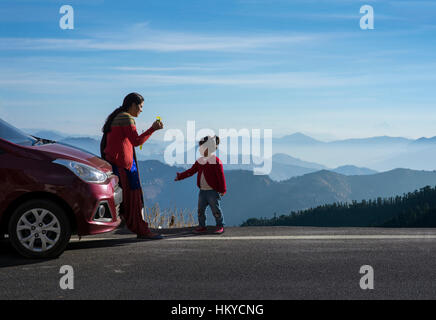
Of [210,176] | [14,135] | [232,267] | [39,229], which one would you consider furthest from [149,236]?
[14,135]

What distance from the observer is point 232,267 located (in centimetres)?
609

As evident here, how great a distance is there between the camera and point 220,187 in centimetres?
859

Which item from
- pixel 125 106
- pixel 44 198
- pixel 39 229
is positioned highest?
pixel 125 106

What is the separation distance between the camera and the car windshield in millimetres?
6516

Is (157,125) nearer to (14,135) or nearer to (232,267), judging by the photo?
(14,135)

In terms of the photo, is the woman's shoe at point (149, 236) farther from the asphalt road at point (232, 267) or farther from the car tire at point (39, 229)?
the car tire at point (39, 229)

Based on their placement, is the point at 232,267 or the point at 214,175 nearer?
the point at 232,267

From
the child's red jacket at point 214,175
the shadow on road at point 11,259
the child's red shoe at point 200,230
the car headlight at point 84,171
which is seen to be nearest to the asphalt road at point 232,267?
the shadow on road at point 11,259

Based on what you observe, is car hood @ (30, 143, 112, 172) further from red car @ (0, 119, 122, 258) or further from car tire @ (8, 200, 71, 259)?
car tire @ (8, 200, 71, 259)

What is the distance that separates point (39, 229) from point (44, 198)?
36cm

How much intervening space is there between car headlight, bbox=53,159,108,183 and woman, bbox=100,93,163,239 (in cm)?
108

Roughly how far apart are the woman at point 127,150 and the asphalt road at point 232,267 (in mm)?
472

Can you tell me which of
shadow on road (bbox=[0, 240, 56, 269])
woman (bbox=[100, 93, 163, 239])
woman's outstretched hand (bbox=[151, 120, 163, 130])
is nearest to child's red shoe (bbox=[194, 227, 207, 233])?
woman (bbox=[100, 93, 163, 239])

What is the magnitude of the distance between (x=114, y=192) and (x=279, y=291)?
279 centimetres
